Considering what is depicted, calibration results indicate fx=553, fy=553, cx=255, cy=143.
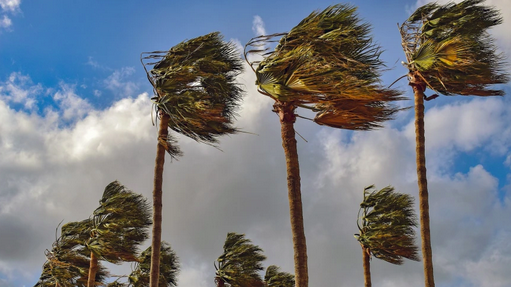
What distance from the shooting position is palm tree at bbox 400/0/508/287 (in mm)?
18531

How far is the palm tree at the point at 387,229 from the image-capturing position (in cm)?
2166

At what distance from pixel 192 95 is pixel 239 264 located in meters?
11.2

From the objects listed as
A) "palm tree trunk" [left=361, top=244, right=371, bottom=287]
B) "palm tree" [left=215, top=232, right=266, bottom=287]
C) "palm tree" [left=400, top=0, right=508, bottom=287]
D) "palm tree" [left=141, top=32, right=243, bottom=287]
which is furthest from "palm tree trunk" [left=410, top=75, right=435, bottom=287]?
"palm tree" [left=215, top=232, right=266, bottom=287]

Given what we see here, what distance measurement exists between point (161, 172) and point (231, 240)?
9.88 meters

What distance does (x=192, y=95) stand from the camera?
57.8ft

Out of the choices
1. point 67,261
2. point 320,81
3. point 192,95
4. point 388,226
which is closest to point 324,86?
point 320,81

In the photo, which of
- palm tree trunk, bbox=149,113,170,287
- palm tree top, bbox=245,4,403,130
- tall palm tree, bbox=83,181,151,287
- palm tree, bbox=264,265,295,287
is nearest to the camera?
palm tree top, bbox=245,4,403,130

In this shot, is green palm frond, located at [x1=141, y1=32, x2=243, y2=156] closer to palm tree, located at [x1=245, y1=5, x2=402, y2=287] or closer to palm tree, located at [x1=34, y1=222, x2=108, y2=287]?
palm tree, located at [x1=245, y1=5, x2=402, y2=287]

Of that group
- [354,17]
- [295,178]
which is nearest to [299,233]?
A: [295,178]

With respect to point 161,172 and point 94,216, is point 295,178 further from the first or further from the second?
point 94,216

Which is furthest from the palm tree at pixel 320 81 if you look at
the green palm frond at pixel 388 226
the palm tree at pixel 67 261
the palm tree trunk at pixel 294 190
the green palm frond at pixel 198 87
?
the palm tree at pixel 67 261

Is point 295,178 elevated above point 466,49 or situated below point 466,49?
below

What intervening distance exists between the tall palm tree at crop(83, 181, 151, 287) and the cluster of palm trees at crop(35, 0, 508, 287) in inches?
6.7

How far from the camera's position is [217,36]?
18.7 meters
